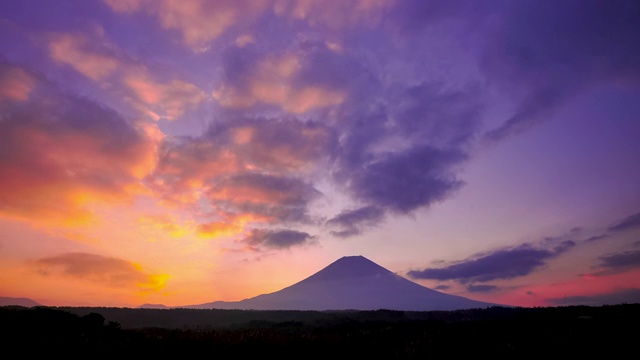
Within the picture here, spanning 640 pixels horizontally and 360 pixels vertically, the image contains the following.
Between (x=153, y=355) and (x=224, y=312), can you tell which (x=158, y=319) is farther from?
(x=153, y=355)

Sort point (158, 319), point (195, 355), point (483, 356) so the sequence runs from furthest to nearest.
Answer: point (158, 319)
point (483, 356)
point (195, 355)

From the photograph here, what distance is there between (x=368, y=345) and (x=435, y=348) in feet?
7.02

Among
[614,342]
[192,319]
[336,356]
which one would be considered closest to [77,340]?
[336,356]

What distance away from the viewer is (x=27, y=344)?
10.6 m

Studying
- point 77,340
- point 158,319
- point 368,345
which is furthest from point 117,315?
point 368,345

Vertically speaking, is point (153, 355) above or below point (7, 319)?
below

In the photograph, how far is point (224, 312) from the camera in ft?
212

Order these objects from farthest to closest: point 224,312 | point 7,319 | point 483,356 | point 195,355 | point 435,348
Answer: point 224,312
point 7,319
point 435,348
point 483,356
point 195,355

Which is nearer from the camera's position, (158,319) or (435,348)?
(435,348)

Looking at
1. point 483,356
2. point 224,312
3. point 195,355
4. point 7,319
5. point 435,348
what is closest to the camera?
point 195,355

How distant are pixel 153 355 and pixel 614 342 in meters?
14.2

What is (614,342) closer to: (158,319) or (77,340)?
(77,340)

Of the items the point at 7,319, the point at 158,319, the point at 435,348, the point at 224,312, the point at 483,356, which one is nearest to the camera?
the point at 483,356

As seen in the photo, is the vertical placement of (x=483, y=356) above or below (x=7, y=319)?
below
